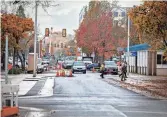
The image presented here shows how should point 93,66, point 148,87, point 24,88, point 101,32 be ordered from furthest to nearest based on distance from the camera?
1. point 101,32
2. point 93,66
3. point 148,87
4. point 24,88

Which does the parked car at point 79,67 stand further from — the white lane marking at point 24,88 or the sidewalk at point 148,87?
the white lane marking at point 24,88

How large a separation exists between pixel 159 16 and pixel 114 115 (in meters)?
18.6

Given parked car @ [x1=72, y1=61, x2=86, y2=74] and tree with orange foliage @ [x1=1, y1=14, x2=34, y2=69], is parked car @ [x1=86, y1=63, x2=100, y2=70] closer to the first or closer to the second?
parked car @ [x1=72, y1=61, x2=86, y2=74]

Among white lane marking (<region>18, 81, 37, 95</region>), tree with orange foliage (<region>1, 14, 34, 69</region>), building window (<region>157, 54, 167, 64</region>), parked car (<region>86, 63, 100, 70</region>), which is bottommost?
white lane marking (<region>18, 81, 37, 95</region>)

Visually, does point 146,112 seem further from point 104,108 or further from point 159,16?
point 159,16

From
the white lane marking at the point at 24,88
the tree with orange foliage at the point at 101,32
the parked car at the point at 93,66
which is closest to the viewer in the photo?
the white lane marking at the point at 24,88

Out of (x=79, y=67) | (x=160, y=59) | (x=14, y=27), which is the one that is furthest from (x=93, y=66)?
(x=14, y=27)

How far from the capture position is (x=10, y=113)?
14.6m

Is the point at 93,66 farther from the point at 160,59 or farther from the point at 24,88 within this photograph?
the point at 24,88

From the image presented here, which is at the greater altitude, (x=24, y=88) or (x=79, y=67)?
(x=79, y=67)

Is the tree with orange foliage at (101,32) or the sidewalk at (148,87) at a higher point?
the tree with orange foliage at (101,32)

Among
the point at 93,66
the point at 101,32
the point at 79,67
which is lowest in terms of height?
the point at 93,66

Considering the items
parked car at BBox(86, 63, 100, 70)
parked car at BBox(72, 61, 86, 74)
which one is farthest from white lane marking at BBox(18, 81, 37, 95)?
parked car at BBox(86, 63, 100, 70)

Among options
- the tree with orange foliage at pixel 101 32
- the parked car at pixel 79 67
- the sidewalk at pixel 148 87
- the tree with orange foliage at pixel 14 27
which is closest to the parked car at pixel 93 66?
the tree with orange foliage at pixel 101 32
